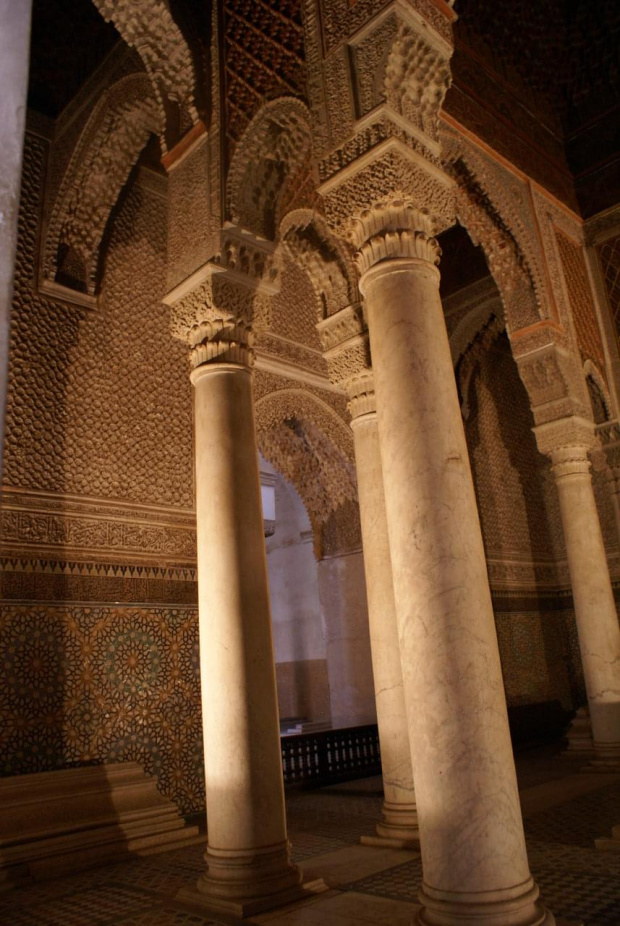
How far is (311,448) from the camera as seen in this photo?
7879 millimetres

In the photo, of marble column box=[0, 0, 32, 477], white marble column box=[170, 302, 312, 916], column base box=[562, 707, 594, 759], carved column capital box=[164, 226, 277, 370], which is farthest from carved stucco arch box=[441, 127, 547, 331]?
marble column box=[0, 0, 32, 477]

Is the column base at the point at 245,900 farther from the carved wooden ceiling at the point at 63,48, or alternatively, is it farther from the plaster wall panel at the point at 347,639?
the carved wooden ceiling at the point at 63,48

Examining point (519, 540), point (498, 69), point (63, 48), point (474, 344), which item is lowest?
point (519, 540)

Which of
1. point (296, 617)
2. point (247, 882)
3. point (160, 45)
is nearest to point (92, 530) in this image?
point (247, 882)

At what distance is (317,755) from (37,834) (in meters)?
3.15

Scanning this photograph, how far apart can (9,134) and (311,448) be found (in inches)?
274

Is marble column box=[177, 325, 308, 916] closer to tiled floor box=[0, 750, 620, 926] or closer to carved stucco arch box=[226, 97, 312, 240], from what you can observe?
tiled floor box=[0, 750, 620, 926]

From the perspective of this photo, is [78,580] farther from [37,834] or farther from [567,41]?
[567,41]

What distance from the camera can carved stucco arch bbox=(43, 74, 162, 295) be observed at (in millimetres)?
4988

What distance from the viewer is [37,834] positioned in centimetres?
400

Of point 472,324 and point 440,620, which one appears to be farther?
point 472,324

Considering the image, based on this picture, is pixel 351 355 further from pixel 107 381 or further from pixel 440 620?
pixel 440 620

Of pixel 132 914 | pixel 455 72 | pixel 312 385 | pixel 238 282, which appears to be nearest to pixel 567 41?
pixel 455 72

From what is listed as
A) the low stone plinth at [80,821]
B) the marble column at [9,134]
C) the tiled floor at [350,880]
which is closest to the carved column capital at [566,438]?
the tiled floor at [350,880]
